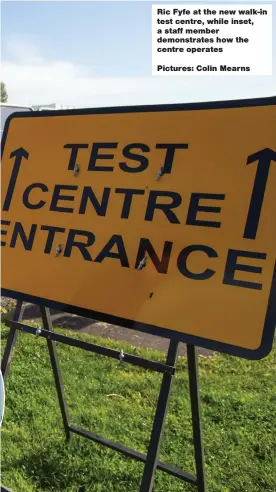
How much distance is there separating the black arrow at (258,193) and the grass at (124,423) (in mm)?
1471

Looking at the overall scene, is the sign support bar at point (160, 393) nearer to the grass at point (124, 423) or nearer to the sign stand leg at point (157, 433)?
the sign stand leg at point (157, 433)

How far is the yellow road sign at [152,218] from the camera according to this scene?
1.55 meters

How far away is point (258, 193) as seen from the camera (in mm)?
1557

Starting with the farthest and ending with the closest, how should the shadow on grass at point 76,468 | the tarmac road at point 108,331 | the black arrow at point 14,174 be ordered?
the tarmac road at point 108,331, the shadow on grass at point 76,468, the black arrow at point 14,174

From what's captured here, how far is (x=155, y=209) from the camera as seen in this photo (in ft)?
5.73

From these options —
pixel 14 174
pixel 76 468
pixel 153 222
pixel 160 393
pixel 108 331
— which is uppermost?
pixel 14 174

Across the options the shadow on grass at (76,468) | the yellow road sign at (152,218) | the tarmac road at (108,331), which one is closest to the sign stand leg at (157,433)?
the yellow road sign at (152,218)

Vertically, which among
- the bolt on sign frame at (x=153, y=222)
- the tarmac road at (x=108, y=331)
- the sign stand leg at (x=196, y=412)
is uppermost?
the bolt on sign frame at (x=153, y=222)

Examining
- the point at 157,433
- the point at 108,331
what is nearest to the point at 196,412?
the point at 157,433

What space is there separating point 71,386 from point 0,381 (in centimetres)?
188

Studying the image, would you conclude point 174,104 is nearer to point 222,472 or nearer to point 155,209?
point 155,209

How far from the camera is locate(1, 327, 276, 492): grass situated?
95.1 inches

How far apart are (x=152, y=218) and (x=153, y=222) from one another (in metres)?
0.02

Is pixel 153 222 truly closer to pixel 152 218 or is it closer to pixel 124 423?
pixel 152 218
